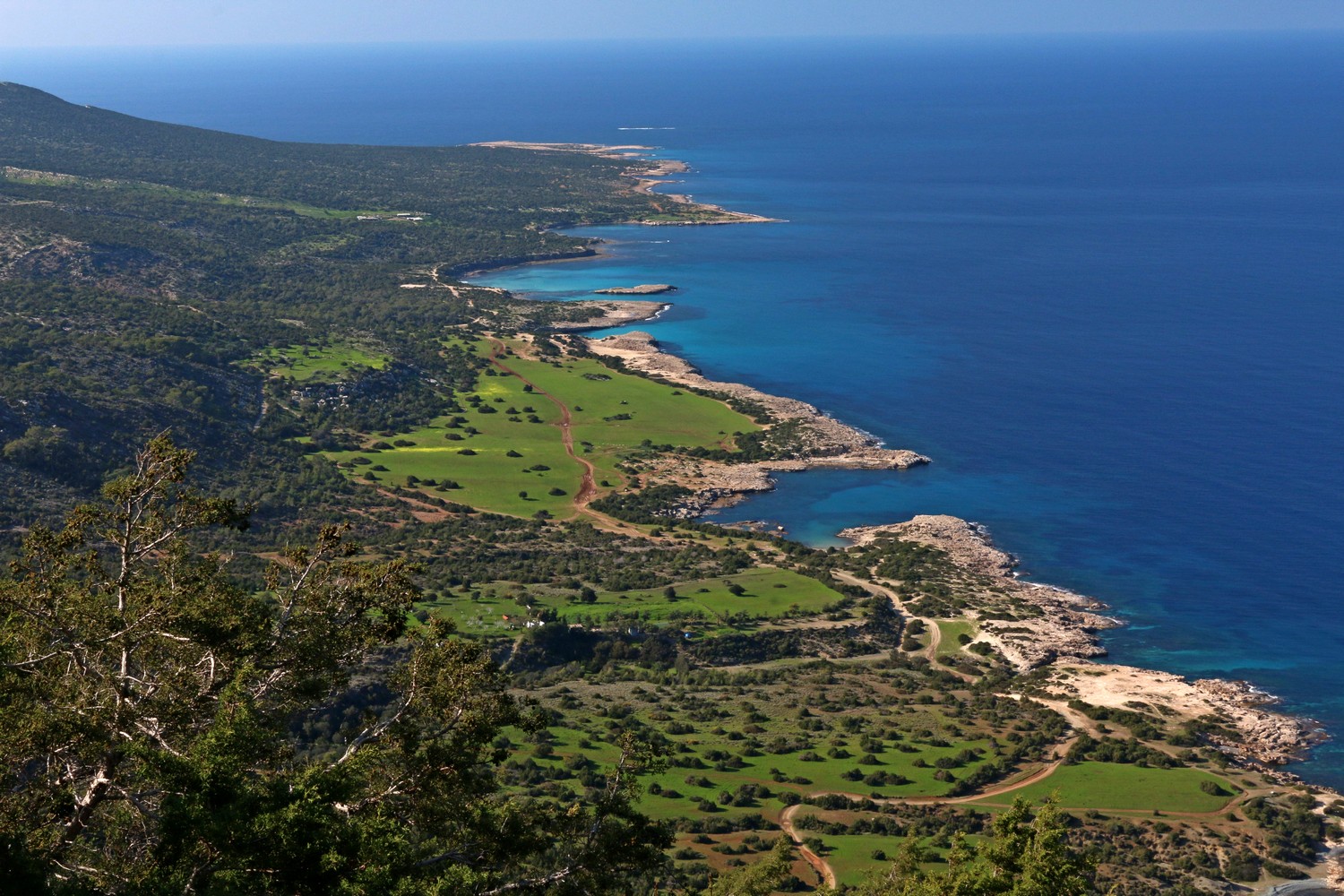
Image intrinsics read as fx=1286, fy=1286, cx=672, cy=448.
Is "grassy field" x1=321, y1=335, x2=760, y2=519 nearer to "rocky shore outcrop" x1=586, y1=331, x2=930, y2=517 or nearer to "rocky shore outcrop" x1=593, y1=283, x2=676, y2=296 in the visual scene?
"rocky shore outcrop" x1=586, y1=331, x2=930, y2=517

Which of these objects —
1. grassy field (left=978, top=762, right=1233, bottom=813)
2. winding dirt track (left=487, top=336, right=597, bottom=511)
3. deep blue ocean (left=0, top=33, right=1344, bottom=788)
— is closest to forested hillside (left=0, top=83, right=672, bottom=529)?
winding dirt track (left=487, top=336, right=597, bottom=511)

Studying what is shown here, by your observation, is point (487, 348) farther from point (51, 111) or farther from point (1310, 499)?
point (51, 111)

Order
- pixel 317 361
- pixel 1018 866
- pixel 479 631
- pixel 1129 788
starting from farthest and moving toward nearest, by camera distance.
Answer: pixel 317 361, pixel 479 631, pixel 1129 788, pixel 1018 866

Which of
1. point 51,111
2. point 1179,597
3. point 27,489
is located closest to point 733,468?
point 1179,597

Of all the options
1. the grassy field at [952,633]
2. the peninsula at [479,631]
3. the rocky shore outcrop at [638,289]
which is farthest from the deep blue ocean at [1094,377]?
the grassy field at [952,633]

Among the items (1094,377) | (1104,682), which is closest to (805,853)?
(1104,682)

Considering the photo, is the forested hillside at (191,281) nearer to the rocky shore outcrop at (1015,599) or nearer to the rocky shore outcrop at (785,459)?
the rocky shore outcrop at (785,459)

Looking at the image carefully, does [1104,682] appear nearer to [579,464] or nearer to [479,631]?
[479,631]
